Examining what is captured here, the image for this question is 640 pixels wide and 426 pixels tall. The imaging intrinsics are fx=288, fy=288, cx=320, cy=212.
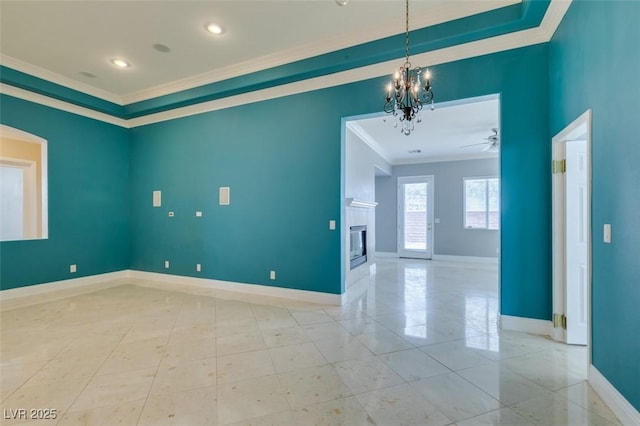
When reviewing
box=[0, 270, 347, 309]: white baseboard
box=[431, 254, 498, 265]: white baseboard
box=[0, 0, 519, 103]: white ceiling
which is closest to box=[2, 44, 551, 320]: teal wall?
box=[0, 270, 347, 309]: white baseboard

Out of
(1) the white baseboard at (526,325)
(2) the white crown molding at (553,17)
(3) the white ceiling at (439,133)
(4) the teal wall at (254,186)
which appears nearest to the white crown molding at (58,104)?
(4) the teal wall at (254,186)

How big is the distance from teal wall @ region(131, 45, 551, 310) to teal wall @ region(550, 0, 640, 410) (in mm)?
867

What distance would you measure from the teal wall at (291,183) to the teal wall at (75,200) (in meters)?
0.30

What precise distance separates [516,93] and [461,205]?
19.5ft

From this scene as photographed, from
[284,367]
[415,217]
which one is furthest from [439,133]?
[284,367]

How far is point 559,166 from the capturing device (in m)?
3.01

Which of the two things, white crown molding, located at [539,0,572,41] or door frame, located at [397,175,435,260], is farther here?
door frame, located at [397,175,435,260]

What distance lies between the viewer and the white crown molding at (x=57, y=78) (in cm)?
430

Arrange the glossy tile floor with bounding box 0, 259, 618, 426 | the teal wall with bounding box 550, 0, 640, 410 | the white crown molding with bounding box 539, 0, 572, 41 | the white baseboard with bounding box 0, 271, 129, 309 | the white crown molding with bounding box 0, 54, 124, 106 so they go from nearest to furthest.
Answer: the teal wall with bounding box 550, 0, 640, 410, the glossy tile floor with bounding box 0, 259, 618, 426, the white crown molding with bounding box 539, 0, 572, 41, the white crown molding with bounding box 0, 54, 124, 106, the white baseboard with bounding box 0, 271, 129, 309

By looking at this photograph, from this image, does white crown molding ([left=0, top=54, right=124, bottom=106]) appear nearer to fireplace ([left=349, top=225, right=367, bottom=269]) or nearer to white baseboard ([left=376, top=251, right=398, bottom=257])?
fireplace ([left=349, top=225, right=367, bottom=269])

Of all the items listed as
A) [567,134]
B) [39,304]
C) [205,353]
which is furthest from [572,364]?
[39,304]

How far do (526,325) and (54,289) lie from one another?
720 centimetres

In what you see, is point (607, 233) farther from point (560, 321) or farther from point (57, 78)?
point (57, 78)

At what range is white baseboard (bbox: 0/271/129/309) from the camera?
4.46 metres
